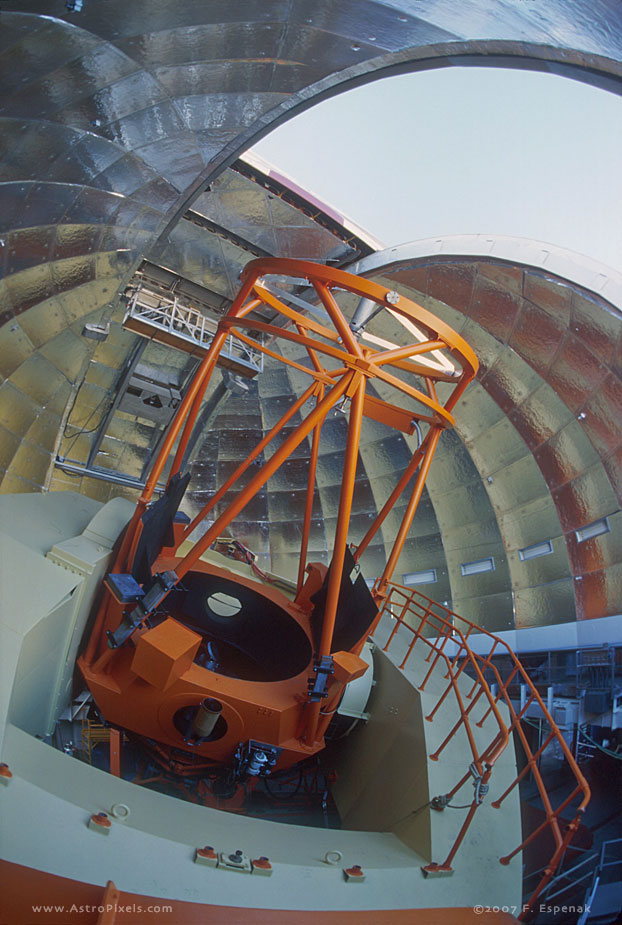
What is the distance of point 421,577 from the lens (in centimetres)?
1448

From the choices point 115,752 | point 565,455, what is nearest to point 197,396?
point 115,752

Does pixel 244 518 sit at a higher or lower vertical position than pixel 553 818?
higher

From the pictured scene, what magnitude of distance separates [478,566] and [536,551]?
1.60 m

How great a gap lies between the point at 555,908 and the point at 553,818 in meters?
1.46

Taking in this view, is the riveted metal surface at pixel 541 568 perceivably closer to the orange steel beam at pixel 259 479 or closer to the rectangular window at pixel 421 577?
the rectangular window at pixel 421 577

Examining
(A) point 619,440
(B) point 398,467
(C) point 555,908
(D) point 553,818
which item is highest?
(B) point 398,467

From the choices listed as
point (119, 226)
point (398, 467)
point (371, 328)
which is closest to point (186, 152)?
point (119, 226)

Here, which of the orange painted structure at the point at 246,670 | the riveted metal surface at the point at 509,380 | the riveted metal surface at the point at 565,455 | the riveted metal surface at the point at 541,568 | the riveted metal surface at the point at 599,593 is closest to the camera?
the orange painted structure at the point at 246,670

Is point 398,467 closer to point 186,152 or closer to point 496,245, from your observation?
point 496,245

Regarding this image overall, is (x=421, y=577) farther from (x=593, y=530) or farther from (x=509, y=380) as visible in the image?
(x=509, y=380)

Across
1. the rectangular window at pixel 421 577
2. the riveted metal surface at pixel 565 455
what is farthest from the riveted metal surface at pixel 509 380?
the rectangular window at pixel 421 577

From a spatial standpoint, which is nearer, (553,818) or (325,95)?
(553,818)

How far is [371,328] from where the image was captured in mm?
13875

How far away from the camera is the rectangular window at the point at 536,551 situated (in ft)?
39.1
